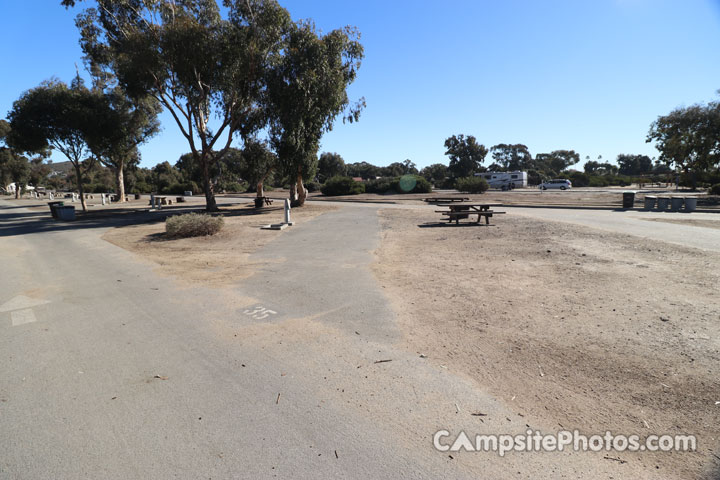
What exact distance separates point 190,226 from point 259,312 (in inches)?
371

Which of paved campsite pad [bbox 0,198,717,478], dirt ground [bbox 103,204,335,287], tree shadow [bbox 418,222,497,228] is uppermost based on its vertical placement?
tree shadow [bbox 418,222,497,228]

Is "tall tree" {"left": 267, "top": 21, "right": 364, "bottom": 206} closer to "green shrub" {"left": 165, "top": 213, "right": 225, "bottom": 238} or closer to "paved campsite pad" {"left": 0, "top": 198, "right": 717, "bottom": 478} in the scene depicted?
"green shrub" {"left": 165, "top": 213, "right": 225, "bottom": 238}

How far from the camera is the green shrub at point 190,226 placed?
530 inches

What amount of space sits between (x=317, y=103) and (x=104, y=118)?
13.9 metres

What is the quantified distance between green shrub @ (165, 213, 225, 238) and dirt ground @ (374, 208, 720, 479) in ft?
25.8

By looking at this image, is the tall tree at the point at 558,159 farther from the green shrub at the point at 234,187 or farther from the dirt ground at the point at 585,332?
the dirt ground at the point at 585,332

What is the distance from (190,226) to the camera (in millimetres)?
13570

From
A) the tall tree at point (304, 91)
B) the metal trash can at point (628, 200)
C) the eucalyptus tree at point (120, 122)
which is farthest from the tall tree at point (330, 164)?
the metal trash can at point (628, 200)

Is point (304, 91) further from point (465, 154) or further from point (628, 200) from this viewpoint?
point (465, 154)

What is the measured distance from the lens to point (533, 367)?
3695 millimetres

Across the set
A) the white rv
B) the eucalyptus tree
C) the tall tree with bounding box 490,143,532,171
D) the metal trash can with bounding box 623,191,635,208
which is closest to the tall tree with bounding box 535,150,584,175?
the tall tree with bounding box 490,143,532,171

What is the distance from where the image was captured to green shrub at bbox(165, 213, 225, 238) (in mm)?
13469

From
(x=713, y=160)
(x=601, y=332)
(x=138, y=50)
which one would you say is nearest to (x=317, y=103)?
(x=138, y=50)

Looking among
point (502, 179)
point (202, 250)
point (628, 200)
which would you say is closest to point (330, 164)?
point (502, 179)
